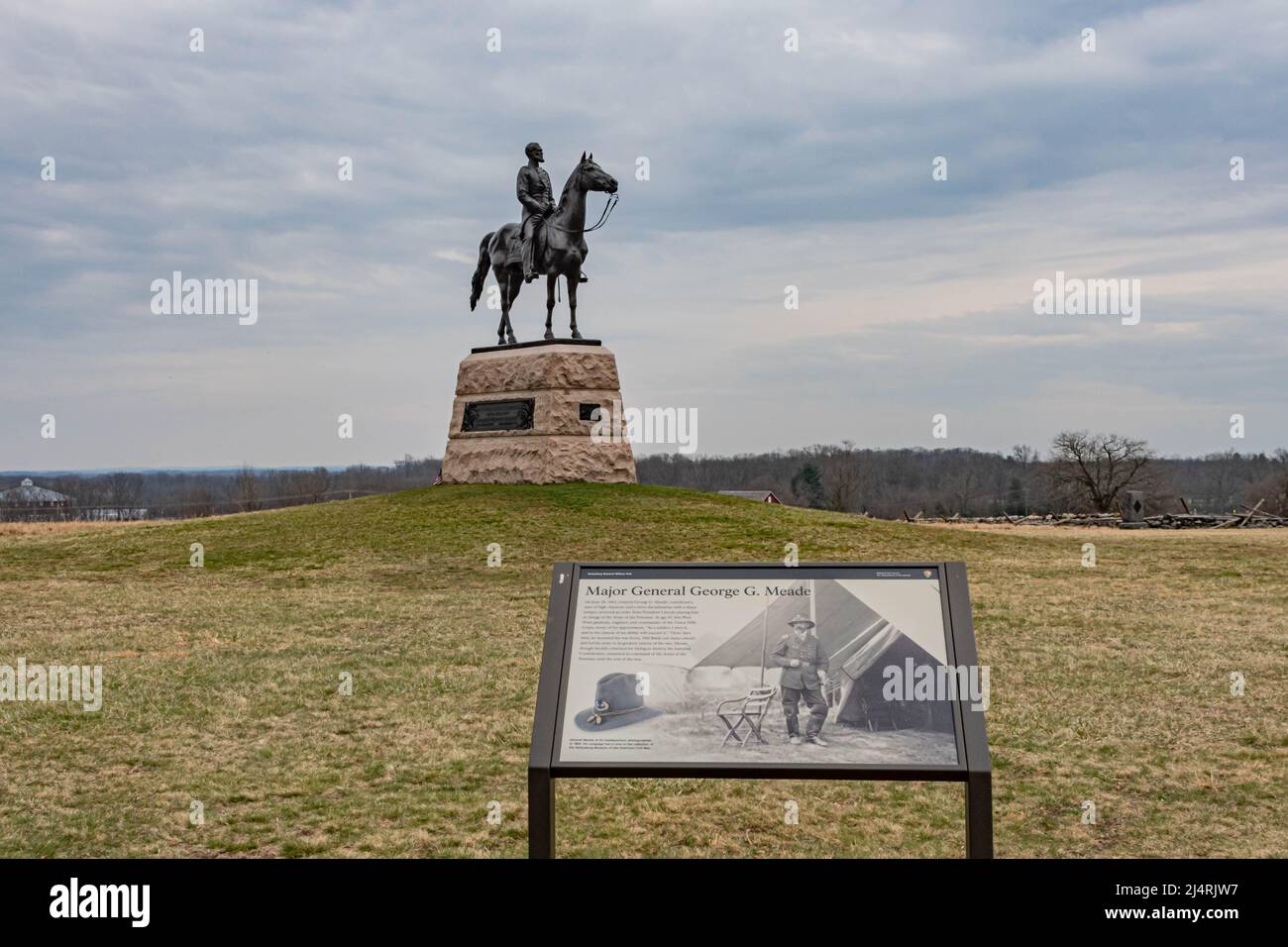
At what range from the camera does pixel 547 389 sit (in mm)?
22141

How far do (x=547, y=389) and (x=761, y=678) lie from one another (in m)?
17.5

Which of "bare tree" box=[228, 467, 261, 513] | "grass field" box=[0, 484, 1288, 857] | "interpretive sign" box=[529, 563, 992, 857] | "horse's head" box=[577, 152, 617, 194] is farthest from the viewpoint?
"bare tree" box=[228, 467, 261, 513]

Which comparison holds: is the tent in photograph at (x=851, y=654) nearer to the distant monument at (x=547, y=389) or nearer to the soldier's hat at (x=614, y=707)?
the soldier's hat at (x=614, y=707)

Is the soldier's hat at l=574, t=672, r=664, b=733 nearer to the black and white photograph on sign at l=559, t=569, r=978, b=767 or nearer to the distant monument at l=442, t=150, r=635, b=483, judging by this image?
the black and white photograph on sign at l=559, t=569, r=978, b=767

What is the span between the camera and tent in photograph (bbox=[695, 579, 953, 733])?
192 inches

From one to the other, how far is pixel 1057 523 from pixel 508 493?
19421mm

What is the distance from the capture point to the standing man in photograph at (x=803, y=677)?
192 inches

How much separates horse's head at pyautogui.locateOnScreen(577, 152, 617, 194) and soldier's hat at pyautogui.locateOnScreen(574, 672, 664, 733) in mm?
17877

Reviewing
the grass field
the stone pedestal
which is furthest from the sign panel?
the grass field

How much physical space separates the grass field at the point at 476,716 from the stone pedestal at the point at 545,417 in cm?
371

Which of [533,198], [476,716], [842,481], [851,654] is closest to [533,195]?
[533,198]

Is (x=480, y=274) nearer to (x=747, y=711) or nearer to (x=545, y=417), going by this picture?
(x=545, y=417)
